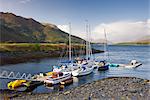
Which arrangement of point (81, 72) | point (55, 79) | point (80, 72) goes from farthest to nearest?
point (81, 72), point (80, 72), point (55, 79)

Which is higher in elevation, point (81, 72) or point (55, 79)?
point (81, 72)

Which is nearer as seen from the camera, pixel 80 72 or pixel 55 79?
pixel 55 79

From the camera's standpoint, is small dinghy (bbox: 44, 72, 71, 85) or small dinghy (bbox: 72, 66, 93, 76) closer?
small dinghy (bbox: 44, 72, 71, 85)

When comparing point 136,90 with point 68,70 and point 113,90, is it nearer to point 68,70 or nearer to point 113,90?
point 113,90

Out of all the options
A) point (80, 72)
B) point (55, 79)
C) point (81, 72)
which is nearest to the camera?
point (55, 79)

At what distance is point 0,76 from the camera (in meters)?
36.6

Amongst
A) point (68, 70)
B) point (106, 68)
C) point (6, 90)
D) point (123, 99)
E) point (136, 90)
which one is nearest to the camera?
point (123, 99)

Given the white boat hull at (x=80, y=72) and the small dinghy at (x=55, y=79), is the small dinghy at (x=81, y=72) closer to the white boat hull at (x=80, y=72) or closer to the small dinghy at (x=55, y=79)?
the white boat hull at (x=80, y=72)

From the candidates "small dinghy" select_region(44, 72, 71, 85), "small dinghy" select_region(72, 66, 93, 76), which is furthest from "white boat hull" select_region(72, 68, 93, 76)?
"small dinghy" select_region(44, 72, 71, 85)

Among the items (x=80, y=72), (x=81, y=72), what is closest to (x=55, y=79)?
(x=80, y=72)

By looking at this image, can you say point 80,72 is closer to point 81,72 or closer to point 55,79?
point 81,72

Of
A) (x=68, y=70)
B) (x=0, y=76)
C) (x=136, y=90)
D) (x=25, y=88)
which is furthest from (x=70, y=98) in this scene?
(x=68, y=70)

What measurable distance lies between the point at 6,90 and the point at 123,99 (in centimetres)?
1501

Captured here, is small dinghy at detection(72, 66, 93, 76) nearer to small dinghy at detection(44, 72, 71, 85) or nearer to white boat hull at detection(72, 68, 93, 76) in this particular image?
white boat hull at detection(72, 68, 93, 76)
